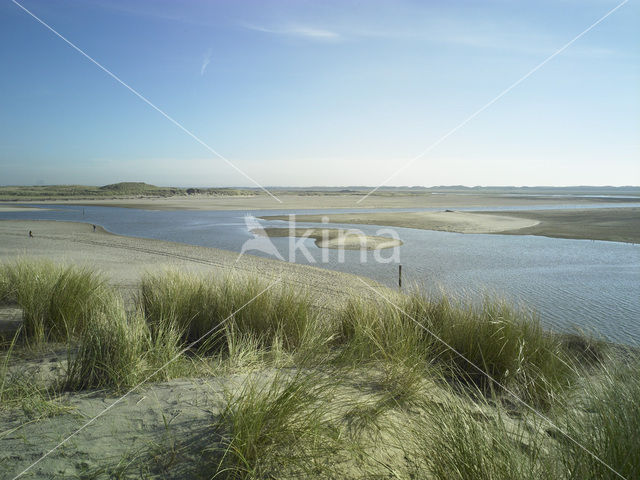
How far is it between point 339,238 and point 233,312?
58.0 ft

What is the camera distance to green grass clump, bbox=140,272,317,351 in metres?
5.21

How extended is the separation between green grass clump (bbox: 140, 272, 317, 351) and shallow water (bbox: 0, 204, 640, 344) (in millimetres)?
2454

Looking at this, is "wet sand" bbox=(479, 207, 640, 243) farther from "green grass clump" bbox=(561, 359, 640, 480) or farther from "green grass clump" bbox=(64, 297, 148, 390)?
"green grass clump" bbox=(64, 297, 148, 390)

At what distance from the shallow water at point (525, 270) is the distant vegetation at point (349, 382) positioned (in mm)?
1455

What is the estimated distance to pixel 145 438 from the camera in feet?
8.93

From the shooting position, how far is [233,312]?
5.45 m

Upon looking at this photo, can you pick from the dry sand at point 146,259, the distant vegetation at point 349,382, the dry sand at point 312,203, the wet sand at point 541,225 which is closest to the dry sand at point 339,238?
the dry sand at point 146,259

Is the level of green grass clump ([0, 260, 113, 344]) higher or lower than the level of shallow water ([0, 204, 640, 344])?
higher

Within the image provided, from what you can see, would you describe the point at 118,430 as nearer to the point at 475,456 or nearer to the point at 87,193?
the point at 475,456

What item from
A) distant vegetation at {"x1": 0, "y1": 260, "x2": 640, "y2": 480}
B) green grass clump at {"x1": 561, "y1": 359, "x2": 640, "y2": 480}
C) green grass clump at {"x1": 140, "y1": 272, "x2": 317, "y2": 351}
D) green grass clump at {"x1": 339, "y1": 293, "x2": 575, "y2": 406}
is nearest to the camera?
green grass clump at {"x1": 561, "y1": 359, "x2": 640, "y2": 480}

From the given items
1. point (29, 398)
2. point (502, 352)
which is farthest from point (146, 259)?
point (502, 352)

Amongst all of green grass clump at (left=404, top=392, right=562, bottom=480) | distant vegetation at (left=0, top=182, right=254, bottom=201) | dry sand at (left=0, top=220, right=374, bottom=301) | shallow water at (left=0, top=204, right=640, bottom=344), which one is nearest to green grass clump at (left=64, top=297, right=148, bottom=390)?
green grass clump at (left=404, top=392, right=562, bottom=480)

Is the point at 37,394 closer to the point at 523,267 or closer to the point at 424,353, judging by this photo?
the point at 424,353

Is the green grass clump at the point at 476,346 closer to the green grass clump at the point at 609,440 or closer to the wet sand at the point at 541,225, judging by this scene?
the green grass clump at the point at 609,440
